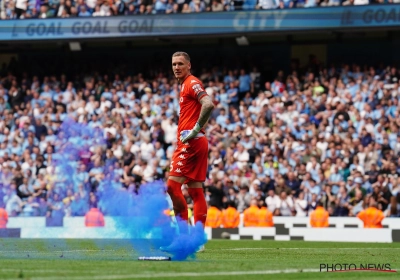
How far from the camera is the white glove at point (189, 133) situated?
12.2 m

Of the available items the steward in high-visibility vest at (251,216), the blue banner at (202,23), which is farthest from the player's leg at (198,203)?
the blue banner at (202,23)

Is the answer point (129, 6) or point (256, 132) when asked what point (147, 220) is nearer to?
point (256, 132)

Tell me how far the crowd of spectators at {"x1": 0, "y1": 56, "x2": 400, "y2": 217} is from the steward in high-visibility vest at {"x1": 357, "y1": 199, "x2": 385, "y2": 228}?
396 millimetres

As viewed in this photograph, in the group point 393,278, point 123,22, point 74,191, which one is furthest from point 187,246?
point 123,22

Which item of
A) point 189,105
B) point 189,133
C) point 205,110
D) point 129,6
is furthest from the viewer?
point 129,6

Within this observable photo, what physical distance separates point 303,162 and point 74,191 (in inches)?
464

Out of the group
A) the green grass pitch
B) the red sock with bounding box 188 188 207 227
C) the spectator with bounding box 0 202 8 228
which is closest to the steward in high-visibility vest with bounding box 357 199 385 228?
the spectator with bounding box 0 202 8 228

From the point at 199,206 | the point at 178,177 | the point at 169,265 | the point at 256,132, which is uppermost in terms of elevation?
the point at 256,132

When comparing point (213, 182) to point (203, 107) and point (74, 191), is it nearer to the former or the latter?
point (74, 191)

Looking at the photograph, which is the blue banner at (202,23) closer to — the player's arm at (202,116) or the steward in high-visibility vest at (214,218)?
the steward in high-visibility vest at (214,218)

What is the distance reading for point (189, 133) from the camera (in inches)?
488

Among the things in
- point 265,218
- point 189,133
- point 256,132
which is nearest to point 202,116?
point 189,133

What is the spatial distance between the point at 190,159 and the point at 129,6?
820 inches

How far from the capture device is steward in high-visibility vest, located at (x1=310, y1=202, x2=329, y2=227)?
23766 millimetres
